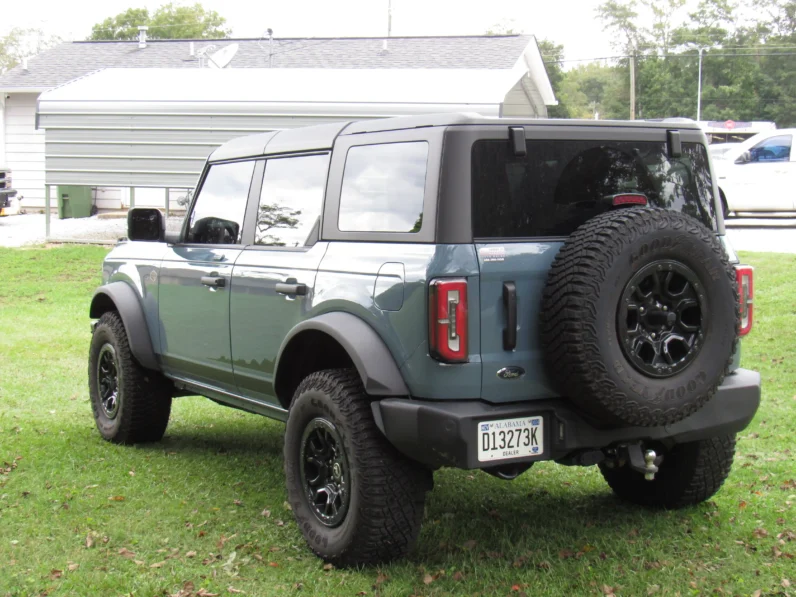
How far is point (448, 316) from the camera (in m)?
4.04

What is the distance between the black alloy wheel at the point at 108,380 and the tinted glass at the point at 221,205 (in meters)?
1.24

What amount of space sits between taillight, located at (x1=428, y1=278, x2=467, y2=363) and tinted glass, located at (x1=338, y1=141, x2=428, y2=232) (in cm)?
36

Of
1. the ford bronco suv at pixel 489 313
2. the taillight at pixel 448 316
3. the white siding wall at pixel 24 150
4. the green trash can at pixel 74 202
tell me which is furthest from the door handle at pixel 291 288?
the white siding wall at pixel 24 150

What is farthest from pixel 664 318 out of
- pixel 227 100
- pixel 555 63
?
pixel 555 63

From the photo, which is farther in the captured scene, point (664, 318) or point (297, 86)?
point (297, 86)

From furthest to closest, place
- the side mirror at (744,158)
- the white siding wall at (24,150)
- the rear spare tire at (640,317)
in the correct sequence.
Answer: the white siding wall at (24,150) < the side mirror at (744,158) < the rear spare tire at (640,317)

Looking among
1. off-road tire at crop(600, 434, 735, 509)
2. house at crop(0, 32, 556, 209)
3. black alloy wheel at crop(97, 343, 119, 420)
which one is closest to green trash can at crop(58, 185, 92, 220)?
house at crop(0, 32, 556, 209)

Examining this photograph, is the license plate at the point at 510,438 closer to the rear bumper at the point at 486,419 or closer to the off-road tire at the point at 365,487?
the rear bumper at the point at 486,419

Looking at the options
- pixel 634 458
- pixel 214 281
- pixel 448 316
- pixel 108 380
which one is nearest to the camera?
pixel 448 316

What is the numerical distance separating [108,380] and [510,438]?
3848 millimetres

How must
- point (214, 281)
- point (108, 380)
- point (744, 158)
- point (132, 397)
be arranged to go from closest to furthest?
1. point (214, 281)
2. point (132, 397)
3. point (108, 380)
4. point (744, 158)

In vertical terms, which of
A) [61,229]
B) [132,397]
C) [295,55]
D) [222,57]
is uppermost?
[295,55]

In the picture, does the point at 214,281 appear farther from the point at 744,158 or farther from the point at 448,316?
the point at 744,158

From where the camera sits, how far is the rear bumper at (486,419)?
4039mm
